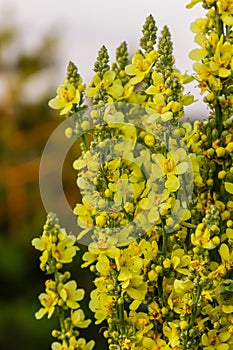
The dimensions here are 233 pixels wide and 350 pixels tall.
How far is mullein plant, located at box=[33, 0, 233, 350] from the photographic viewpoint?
86 centimetres

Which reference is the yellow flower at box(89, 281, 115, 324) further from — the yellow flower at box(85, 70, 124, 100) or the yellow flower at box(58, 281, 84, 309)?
the yellow flower at box(85, 70, 124, 100)

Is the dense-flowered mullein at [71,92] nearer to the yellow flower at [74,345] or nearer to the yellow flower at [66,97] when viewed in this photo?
the yellow flower at [66,97]

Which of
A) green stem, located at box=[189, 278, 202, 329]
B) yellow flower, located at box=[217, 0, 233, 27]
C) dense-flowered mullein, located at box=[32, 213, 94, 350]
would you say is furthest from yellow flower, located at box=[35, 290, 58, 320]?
yellow flower, located at box=[217, 0, 233, 27]

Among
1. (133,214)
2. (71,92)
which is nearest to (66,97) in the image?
(71,92)

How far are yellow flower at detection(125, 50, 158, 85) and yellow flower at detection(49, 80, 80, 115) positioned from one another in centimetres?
8

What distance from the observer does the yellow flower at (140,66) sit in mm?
954

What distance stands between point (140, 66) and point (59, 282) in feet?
1.03

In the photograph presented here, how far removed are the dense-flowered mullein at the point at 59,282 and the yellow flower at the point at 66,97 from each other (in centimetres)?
15

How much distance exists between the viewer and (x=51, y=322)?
11.9 ft

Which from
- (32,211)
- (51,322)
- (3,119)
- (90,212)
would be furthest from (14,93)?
(90,212)

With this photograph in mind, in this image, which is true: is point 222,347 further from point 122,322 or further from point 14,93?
point 14,93

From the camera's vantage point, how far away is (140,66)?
96 cm

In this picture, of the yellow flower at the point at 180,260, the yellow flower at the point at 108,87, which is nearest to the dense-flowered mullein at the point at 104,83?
the yellow flower at the point at 108,87

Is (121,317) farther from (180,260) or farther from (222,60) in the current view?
(222,60)
